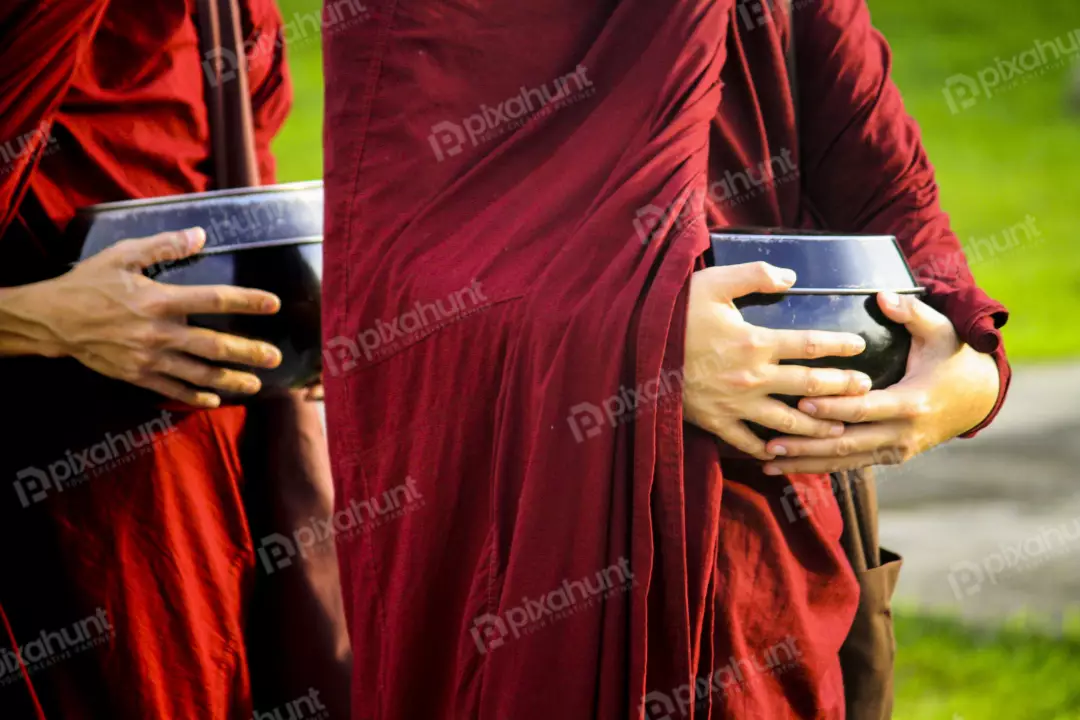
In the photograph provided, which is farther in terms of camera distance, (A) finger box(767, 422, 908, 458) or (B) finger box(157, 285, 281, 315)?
(B) finger box(157, 285, 281, 315)

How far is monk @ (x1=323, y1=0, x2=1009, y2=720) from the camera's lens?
1437 mm

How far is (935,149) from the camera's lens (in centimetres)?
1442

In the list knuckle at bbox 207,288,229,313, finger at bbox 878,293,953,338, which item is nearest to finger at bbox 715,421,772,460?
finger at bbox 878,293,953,338

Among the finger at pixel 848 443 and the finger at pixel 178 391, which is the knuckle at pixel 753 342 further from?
the finger at pixel 178 391

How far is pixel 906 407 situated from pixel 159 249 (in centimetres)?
105

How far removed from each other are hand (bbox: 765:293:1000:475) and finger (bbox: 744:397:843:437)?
12mm

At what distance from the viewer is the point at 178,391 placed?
184 centimetres

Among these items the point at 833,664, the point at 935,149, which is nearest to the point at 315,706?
the point at 833,664

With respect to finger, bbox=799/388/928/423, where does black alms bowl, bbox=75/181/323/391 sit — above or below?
above

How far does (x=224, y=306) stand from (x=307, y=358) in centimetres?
17

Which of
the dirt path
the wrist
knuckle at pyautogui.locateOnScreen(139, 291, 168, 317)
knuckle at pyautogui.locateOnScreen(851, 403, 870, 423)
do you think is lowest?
the dirt path

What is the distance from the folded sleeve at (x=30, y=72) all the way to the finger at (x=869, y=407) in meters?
1.23

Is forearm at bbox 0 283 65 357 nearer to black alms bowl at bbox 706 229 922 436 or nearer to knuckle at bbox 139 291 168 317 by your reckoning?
knuckle at bbox 139 291 168 317

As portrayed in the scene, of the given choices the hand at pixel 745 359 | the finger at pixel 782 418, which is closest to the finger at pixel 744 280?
the hand at pixel 745 359
